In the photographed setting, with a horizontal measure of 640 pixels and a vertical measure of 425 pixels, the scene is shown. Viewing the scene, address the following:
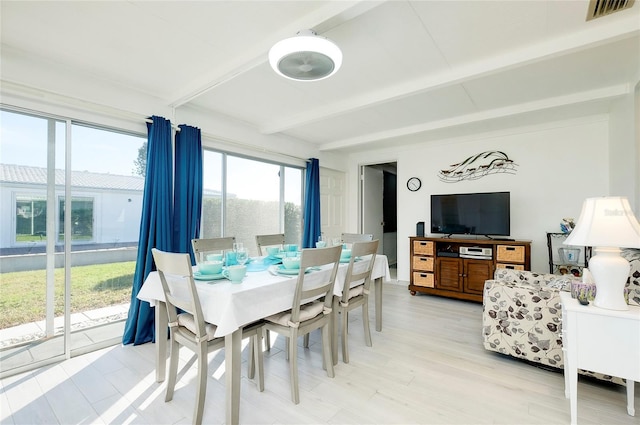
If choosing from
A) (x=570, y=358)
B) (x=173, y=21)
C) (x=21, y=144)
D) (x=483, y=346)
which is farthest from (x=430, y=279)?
(x=21, y=144)

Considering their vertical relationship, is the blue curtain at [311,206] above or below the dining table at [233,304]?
above

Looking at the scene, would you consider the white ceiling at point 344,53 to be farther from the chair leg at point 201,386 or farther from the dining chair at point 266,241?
the chair leg at point 201,386

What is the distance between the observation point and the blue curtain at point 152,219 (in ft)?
9.22

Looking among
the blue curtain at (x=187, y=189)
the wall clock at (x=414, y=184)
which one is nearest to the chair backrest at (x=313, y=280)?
the blue curtain at (x=187, y=189)

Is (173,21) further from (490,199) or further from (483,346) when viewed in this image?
(490,199)


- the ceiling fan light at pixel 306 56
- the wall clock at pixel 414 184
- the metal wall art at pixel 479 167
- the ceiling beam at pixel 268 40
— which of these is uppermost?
the ceiling beam at pixel 268 40

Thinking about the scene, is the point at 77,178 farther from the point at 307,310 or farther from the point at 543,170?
the point at 543,170

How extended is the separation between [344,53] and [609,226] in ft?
6.86

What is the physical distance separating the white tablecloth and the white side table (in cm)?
169

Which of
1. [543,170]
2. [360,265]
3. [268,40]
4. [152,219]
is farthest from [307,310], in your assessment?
[543,170]

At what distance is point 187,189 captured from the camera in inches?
128

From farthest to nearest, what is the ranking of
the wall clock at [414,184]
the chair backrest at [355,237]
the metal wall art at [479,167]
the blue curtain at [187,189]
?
the wall clock at [414,184] < the metal wall art at [479,167] < the chair backrest at [355,237] < the blue curtain at [187,189]

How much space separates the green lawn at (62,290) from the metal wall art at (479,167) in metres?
4.54

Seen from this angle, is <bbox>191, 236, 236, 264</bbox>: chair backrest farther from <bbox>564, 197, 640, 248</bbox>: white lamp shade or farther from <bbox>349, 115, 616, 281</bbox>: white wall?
<bbox>349, 115, 616, 281</bbox>: white wall
